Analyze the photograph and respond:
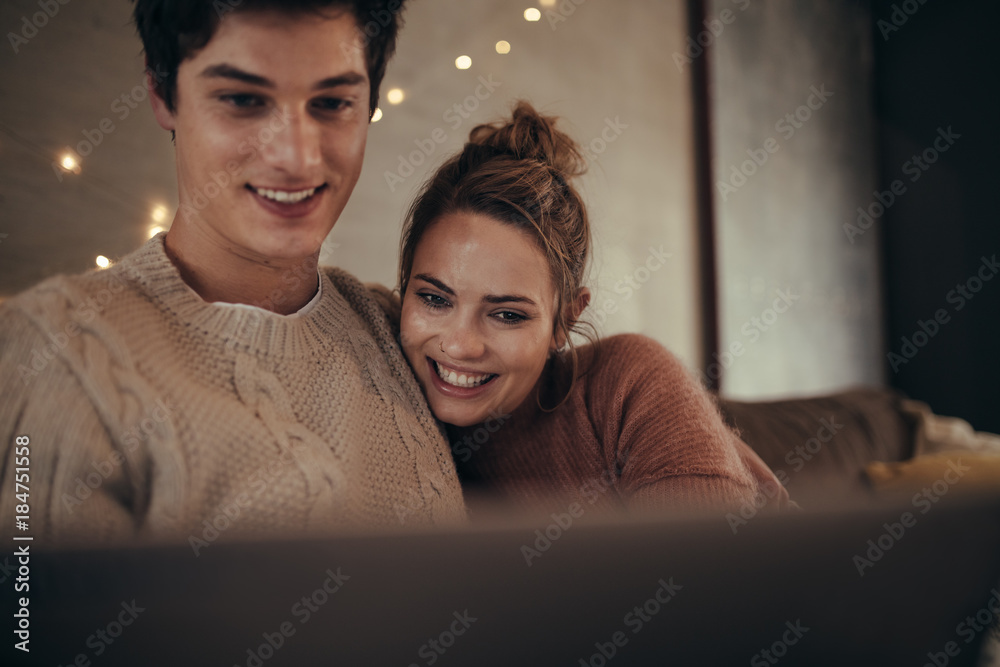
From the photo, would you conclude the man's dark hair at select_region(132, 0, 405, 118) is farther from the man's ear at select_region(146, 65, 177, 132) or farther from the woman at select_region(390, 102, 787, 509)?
the woman at select_region(390, 102, 787, 509)

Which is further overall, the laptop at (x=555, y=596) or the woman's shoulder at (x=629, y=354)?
the woman's shoulder at (x=629, y=354)

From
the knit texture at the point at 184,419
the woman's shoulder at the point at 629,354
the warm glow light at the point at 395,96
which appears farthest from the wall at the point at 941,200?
the knit texture at the point at 184,419

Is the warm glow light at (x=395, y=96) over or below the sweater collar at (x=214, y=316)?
over

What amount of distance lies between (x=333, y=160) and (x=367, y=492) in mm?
392

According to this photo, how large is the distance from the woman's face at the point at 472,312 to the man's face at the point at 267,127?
22 cm

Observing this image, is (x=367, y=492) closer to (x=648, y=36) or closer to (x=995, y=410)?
(x=648, y=36)

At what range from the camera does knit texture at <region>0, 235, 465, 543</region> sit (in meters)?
0.55

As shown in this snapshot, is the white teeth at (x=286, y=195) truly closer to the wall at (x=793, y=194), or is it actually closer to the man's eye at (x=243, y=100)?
the man's eye at (x=243, y=100)

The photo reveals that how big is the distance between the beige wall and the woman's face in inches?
14.2

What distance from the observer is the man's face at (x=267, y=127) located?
669mm

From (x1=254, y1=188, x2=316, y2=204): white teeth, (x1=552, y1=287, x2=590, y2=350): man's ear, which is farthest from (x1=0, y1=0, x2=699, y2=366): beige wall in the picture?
(x1=254, y1=188, x2=316, y2=204): white teeth

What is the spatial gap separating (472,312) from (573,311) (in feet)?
0.75

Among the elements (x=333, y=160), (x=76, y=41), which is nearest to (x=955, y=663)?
(x=333, y=160)

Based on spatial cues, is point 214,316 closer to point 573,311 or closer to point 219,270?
point 219,270
